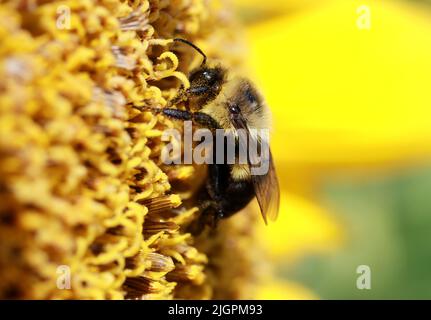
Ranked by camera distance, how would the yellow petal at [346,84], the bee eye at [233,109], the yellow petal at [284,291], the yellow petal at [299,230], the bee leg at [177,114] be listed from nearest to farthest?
the bee leg at [177,114] < the bee eye at [233,109] < the yellow petal at [284,291] < the yellow petal at [346,84] < the yellow petal at [299,230]

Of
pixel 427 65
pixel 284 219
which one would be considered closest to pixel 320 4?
pixel 427 65

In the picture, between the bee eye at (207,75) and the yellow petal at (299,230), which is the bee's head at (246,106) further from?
the yellow petal at (299,230)

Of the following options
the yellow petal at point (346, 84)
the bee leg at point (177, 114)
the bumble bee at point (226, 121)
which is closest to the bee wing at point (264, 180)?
the bumble bee at point (226, 121)

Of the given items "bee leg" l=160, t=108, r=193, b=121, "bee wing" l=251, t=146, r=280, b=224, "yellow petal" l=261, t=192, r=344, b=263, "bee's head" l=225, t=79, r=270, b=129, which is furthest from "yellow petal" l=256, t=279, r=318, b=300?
"bee leg" l=160, t=108, r=193, b=121

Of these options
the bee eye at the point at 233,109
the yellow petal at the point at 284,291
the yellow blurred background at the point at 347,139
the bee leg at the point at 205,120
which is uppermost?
the yellow blurred background at the point at 347,139

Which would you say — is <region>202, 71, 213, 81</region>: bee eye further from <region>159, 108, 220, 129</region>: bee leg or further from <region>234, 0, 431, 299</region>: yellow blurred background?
<region>234, 0, 431, 299</region>: yellow blurred background

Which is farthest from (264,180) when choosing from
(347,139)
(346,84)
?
(346,84)

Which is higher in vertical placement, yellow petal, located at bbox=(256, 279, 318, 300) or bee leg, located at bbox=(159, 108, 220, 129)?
bee leg, located at bbox=(159, 108, 220, 129)

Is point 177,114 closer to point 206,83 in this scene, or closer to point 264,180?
point 206,83
